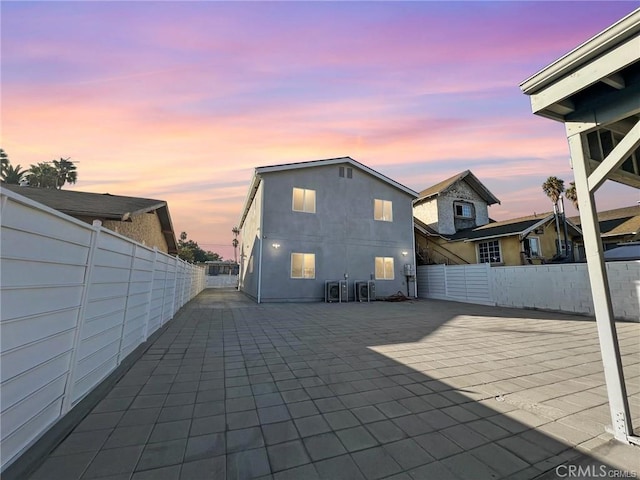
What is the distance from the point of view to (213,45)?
597cm

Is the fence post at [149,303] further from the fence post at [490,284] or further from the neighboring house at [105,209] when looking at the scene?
the fence post at [490,284]

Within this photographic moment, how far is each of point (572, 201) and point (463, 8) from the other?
70.3 feet

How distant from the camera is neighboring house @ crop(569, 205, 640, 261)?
14.0 m

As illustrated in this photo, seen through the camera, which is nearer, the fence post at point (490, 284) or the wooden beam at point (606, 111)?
the wooden beam at point (606, 111)

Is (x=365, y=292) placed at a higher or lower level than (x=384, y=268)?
lower

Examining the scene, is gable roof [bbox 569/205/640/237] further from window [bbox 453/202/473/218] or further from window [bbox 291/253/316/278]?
window [bbox 291/253/316/278]

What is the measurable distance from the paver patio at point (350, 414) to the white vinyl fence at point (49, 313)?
31cm

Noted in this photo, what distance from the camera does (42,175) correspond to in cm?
2950

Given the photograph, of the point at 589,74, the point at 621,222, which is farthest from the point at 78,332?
the point at 621,222

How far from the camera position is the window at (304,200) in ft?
40.5

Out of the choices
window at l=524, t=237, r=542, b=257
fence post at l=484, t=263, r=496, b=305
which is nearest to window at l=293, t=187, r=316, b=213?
fence post at l=484, t=263, r=496, b=305

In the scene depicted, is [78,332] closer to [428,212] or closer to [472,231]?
[472,231]

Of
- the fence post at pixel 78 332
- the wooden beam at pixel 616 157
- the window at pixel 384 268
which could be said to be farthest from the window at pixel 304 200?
→ the wooden beam at pixel 616 157

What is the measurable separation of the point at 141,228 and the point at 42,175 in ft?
101
